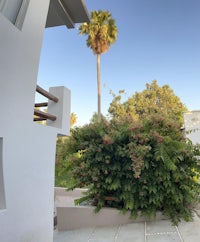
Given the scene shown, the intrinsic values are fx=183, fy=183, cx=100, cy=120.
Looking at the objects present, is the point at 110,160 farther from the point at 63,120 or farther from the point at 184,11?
the point at 184,11

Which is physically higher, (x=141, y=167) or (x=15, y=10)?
(x=15, y=10)

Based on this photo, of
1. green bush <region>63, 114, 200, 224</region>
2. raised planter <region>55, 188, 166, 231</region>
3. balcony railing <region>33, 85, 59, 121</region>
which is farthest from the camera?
raised planter <region>55, 188, 166, 231</region>

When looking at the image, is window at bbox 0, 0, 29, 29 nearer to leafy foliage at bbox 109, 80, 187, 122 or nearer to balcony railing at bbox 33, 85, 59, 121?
balcony railing at bbox 33, 85, 59, 121

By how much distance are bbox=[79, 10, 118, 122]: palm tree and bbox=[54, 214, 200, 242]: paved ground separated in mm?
9541

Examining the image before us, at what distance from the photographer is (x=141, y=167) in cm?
323

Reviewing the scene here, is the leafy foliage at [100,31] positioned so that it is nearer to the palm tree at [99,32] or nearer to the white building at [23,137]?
the palm tree at [99,32]

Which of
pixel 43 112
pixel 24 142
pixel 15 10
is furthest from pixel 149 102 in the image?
pixel 24 142

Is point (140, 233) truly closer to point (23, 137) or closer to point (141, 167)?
point (141, 167)

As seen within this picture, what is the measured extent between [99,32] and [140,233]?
12.7 metres

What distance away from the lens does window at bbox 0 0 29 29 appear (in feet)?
6.54

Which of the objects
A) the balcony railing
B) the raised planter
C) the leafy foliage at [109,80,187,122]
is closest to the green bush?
the raised planter

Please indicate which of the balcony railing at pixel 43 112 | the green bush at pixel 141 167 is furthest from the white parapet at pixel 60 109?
the green bush at pixel 141 167

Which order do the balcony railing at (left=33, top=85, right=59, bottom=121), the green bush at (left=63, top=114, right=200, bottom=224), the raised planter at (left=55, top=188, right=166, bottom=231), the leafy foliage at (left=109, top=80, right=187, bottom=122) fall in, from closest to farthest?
the balcony railing at (left=33, top=85, right=59, bottom=121) < the green bush at (left=63, top=114, right=200, bottom=224) < the raised planter at (left=55, top=188, right=166, bottom=231) < the leafy foliage at (left=109, top=80, right=187, bottom=122)

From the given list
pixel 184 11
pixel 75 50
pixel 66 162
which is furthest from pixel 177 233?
pixel 75 50
